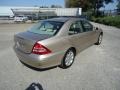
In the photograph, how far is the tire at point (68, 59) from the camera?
16.3ft

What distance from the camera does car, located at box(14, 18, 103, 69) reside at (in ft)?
14.0

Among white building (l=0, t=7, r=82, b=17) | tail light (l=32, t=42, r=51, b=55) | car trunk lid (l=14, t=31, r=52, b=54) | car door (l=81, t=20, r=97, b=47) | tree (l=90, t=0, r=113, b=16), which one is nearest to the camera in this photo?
tail light (l=32, t=42, r=51, b=55)

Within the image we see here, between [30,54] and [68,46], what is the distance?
1.26m

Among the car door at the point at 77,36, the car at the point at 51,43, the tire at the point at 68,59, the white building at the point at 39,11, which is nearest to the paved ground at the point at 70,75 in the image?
the tire at the point at 68,59

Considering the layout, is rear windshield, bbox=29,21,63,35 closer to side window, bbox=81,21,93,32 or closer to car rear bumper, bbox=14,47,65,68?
car rear bumper, bbox=14,47,65,68

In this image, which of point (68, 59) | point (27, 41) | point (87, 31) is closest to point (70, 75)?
point (68, 59)

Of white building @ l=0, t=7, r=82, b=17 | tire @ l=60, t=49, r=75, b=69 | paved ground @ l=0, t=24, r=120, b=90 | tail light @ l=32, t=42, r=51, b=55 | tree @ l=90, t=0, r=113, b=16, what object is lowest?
paved ground @ l=0, t=24, r=120, b=90

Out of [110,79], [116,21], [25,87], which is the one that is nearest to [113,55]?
[110,79]

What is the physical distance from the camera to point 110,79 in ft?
14.4

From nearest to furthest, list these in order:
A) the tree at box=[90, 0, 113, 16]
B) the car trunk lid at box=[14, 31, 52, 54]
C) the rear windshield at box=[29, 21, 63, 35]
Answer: the car trunk lid at box=[14, 31, 52, 54], the rear windshield at box=[29, 21, 63, 35], the tree at box=[90, 0, 113, 16]

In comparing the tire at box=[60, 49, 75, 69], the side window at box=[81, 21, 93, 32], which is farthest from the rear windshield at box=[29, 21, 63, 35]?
the side window at box=[81, 21, 93, 32]

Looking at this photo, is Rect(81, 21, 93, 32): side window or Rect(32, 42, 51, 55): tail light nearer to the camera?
Rect(32, 42, 51, 55): tail light

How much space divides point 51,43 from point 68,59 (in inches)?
42.2

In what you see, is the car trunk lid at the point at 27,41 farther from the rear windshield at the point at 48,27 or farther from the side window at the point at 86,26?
the side window at the point at 86,26
